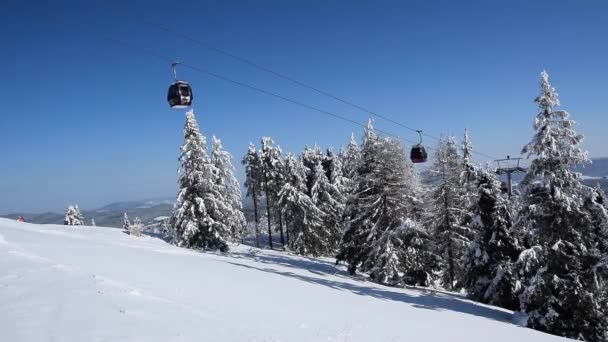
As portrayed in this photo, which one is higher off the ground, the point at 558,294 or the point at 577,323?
the point at 558,294

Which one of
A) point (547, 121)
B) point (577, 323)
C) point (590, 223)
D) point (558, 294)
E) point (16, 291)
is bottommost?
point (577, 323)

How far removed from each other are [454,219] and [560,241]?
12.0 m

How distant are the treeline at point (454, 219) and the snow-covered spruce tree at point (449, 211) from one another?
0.09 metres

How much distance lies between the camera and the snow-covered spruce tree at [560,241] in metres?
18.6

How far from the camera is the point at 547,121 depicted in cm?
1931

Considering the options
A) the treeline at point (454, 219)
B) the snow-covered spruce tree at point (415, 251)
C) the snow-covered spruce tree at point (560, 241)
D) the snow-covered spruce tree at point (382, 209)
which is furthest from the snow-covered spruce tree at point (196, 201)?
the snow-covered spruce tree at point (560, 241)

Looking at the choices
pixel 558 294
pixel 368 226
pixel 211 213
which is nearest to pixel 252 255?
pixel 211 213

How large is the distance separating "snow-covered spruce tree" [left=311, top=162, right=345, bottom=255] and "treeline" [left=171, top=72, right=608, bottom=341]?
136 millimetres

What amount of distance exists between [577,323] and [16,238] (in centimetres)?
2705

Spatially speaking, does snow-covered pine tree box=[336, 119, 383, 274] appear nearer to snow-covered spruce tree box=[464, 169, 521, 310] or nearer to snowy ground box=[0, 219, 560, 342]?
snow-covered spruce tree box=[464, 169, 521, 310]

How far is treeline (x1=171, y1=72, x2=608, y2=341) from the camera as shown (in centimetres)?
1895

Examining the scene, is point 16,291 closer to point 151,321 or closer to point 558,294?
point 151,321

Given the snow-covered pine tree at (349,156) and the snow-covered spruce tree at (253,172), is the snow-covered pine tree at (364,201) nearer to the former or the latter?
the snow-covered pine tree at (349,156)

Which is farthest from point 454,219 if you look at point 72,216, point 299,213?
point 72,216
